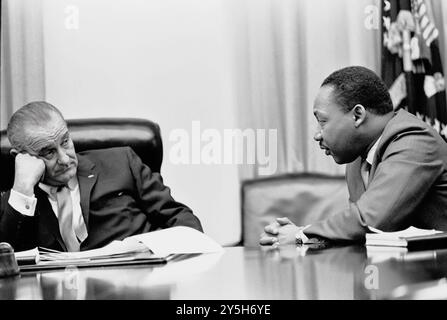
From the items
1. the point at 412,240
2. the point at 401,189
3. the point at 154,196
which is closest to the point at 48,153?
the point at 154,196

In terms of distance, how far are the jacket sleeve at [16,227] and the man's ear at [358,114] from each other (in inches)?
45.6

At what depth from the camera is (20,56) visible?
302cm

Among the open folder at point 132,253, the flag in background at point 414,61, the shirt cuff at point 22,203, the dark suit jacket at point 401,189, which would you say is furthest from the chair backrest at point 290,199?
the open folder at point 132,253

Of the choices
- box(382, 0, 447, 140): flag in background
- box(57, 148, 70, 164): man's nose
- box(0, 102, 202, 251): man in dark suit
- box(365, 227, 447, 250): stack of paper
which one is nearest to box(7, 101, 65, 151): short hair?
box(0, 102, 202, 251): man in dark suit

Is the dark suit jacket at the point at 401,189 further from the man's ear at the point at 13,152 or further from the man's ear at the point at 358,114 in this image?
the man's ear at the point at 13,152

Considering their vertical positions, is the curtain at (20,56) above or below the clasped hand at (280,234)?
above

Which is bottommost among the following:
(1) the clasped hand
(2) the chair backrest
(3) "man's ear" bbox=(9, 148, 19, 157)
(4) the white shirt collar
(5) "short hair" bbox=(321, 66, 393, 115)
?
(2) the chair backrest

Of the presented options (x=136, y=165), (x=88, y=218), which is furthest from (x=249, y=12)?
(x=88, y=218)

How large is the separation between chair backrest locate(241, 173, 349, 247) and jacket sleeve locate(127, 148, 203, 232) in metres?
0.77

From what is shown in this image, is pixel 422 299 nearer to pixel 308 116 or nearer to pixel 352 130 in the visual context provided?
pixel 352 130

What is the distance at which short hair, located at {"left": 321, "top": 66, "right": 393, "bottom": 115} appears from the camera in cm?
216

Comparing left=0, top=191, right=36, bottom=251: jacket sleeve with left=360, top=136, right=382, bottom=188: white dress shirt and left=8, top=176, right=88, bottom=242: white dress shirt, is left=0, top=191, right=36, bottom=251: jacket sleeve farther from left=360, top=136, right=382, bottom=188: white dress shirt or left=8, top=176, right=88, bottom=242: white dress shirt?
left=360, top=136, right=382, bottom=188: white dress shirt

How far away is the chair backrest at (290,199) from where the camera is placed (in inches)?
119
